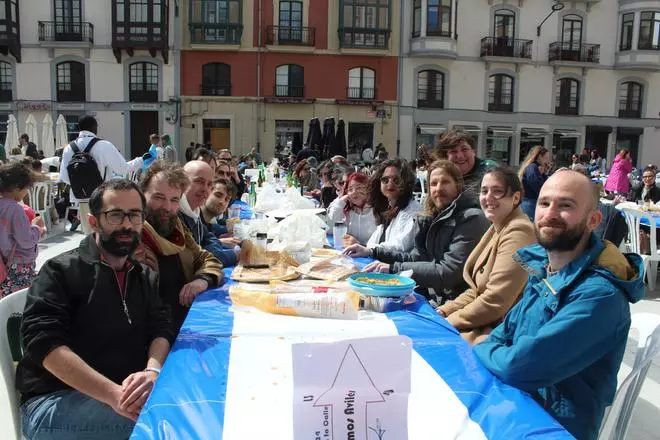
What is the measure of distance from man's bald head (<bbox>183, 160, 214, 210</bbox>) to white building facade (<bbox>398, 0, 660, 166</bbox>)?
67.0 feet

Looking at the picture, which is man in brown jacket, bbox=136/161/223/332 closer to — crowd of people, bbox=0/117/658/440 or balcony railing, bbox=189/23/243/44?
crowd of people, bbox=0/117/658/440

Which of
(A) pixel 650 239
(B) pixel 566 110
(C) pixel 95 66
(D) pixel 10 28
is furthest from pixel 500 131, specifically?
(D) pixel 10 28

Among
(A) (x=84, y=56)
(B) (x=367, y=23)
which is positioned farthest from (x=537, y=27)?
(A) (x=84, y=56)

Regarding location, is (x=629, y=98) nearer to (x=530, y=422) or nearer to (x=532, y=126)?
(x=532, y=126)

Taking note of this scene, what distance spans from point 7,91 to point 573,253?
82.8 ft

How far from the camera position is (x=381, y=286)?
2.28 meters

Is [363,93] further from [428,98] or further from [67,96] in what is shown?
[67,96]

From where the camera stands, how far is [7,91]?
2203cm

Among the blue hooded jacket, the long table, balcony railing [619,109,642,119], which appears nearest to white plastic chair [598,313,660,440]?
the blue hooded jacket

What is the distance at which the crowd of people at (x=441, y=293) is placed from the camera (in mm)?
1586

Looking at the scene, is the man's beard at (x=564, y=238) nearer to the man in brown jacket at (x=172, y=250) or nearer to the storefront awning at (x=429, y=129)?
the man in brown jacket at (x=172, y=250)

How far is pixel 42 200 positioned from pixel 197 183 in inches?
223

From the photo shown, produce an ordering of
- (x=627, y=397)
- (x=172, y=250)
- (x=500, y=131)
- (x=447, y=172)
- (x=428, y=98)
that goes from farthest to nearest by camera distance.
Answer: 1. (x=500, y=131)
2. (x=428, y=98)
3. (x=447, y=172)
4. (x=172, y=250)
5. (x=627, y=397)

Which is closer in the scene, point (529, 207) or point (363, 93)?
point (529, 207)
